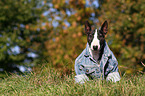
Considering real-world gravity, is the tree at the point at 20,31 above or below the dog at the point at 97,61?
above

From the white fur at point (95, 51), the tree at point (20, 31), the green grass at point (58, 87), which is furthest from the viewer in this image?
the tree at point (20, 31)

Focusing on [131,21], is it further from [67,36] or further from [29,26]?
[29,26]

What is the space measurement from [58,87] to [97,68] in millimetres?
804

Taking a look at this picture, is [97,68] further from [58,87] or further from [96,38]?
[58,87]

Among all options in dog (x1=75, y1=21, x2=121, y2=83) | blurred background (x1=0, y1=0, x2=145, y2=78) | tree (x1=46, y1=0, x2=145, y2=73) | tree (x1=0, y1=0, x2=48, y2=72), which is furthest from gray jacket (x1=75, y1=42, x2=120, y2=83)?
tree (x1=0, y1=0, x2=48, y2=72)

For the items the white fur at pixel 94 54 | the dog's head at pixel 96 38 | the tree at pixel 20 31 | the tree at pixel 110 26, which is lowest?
the white fur at pixel 94 54

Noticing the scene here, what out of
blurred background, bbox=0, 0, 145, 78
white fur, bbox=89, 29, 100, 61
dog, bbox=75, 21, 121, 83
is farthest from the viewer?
blurred background, bbox=0, 0, 145, 78

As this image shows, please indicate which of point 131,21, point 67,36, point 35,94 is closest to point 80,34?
point 67,36

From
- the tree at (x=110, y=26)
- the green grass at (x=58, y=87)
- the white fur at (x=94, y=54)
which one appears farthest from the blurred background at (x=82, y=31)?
the white fur at (x=94, y=54)

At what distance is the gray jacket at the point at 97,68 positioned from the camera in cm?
385

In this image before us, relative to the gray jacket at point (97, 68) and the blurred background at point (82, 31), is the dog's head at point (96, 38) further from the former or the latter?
the blurred background at point (82, 31)

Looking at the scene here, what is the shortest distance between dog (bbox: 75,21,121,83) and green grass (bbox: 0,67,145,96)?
16 centimetres

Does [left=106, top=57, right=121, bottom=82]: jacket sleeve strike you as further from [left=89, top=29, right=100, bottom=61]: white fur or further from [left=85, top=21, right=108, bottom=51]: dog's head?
[left=85, top=21, right=108, bottom=51]: dog's head

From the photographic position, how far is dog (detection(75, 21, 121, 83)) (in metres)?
3.79
